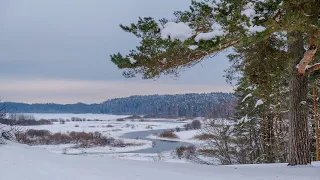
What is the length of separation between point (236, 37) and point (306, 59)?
7.26 feet

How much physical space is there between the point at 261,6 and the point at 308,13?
2.70 feet

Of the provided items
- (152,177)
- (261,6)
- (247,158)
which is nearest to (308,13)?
(261,6)

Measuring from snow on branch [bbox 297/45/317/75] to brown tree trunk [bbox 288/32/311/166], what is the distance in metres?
0.13

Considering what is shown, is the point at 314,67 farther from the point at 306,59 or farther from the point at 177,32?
the point at 177,32

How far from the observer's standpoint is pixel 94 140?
1925 inches

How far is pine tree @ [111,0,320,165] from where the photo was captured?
5609mm

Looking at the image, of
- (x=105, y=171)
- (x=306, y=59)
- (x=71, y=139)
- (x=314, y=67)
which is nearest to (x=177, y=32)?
(x=105, y=171)

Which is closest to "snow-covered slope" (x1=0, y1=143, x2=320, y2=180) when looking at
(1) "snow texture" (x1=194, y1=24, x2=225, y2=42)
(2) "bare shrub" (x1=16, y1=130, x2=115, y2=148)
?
(1) "snow texture" (x1=194, y1=24, x2=225, y2=42)

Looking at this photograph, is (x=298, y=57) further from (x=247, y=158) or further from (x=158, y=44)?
(x=247, y=158)

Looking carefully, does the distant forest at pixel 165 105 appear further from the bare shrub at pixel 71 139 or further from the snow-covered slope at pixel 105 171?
the snow-covered slope at pixel 105 171

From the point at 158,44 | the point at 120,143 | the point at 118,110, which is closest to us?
the point at 158,44

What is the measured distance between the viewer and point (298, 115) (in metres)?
7.53

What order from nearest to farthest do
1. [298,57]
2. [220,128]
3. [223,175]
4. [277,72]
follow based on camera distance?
[223,175]
[298,57]
[277,72]
[220,128]

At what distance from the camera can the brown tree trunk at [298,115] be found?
7504 mm
